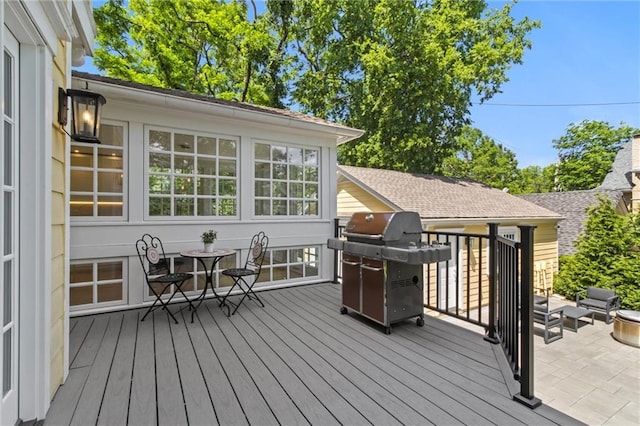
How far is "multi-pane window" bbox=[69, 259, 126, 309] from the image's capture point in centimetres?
350

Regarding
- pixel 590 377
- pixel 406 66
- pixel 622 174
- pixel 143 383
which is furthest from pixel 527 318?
pixel 622 174

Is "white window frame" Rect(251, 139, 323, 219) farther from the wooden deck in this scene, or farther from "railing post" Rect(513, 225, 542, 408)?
"railing post" Rect(513, 225, 542, 408)

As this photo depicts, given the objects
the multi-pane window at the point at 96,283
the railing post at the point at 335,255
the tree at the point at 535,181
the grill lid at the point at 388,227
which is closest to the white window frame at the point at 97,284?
the multi-pane window at the point at 96,283

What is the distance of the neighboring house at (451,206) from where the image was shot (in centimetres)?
726

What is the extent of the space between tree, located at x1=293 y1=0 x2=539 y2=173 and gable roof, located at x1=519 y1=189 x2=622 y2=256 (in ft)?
18.4

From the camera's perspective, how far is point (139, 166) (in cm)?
380

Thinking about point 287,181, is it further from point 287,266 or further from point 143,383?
point 143,383

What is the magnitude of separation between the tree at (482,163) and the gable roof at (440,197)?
45.0ft

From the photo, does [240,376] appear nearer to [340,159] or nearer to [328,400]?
[328,400]

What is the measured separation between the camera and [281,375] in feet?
7.22

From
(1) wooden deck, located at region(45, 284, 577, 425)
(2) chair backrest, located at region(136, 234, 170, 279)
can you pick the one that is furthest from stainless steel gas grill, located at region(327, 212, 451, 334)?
(2) chair backrest, located at region(136, 234, 170, 279)

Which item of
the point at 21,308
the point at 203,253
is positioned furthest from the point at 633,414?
the point at 21,308

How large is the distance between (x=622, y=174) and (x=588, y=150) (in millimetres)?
9417

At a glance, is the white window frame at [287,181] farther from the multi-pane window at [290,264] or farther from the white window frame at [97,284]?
the white window frame at [97,284]
